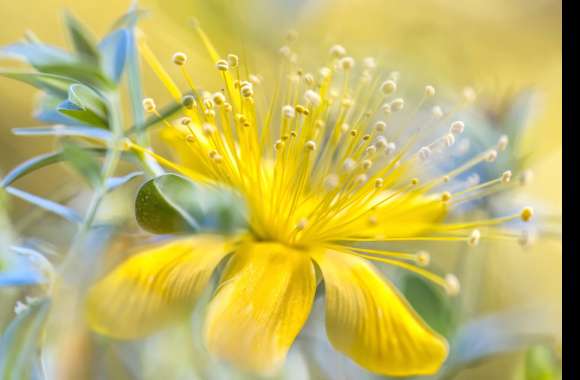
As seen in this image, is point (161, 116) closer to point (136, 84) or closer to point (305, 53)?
point (136, 84)

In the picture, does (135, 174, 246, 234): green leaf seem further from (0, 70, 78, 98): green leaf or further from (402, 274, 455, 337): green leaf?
(402, 274, 455, 337): green leaf

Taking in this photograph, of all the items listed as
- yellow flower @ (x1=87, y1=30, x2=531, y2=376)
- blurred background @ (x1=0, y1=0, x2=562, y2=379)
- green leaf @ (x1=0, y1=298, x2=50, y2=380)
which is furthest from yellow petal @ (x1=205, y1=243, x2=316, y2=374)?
blurred background @ (x1=0, y1=0, x2=562, y2=379)

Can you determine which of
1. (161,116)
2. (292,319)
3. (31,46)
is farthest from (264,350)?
(31,46)

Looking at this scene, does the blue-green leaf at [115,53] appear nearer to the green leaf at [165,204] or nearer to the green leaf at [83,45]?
the green leaf at [83,45]

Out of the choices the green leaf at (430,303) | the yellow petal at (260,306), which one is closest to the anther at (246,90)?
the yellow petal at (260,306)

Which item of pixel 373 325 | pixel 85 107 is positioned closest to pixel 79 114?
pixel 85 107

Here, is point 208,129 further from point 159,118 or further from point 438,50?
point 438,50
